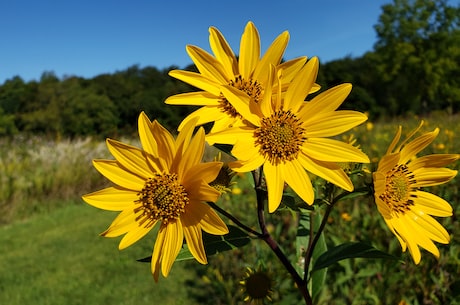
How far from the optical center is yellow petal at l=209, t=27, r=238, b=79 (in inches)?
44.5

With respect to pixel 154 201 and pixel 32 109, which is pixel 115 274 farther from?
pixel 32 109

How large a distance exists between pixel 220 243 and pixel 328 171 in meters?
0.35

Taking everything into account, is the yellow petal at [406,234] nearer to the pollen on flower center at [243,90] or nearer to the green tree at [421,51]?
the pollen on flower center at [243,90]

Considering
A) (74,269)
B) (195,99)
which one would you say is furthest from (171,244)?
(74,269)

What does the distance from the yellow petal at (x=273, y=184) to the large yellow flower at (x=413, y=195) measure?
0.70ft

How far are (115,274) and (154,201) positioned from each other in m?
4.06

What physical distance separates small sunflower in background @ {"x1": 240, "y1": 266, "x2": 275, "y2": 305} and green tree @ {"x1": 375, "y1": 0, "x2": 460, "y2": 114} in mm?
32697

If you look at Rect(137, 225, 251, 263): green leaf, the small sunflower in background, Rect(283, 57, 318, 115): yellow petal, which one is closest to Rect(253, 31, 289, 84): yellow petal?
Rect(283, 57, 318, 115): yellow petal

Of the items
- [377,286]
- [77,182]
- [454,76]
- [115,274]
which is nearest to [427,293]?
[377,286]

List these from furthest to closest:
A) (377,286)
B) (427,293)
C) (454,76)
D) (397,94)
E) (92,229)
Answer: (397,94), (454,76), (92,229), (377,286), (427,293)

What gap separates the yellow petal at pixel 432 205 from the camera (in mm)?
1026

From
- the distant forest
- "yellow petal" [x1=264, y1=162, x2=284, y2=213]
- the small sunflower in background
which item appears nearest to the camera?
"yellow petal" [x1=264, y1=162, x2=284, y2=213]

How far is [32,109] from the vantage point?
1344 inches

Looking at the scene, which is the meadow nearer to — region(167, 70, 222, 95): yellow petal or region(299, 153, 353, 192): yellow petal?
region(299, 153, 353, 192): yellow petal
